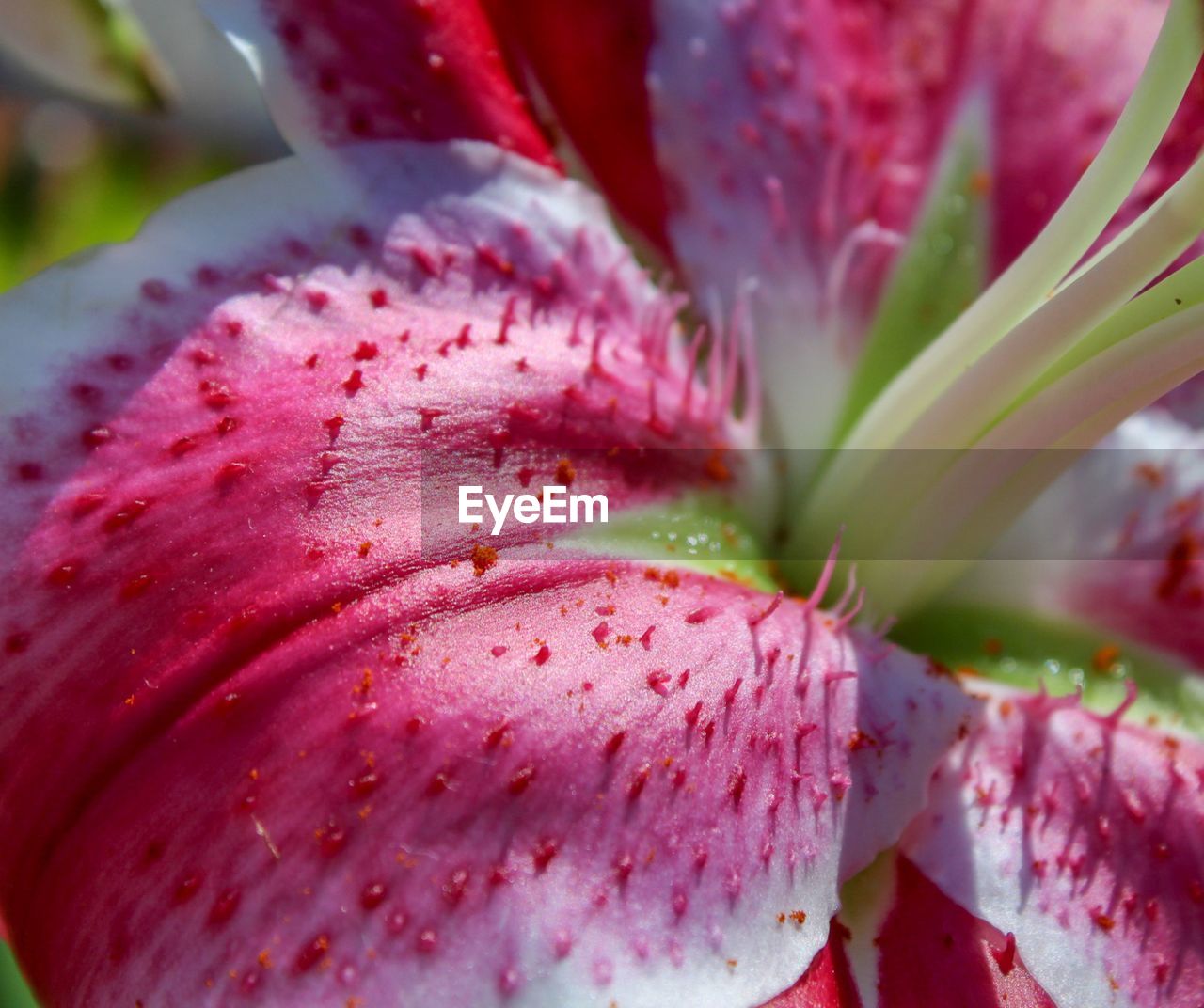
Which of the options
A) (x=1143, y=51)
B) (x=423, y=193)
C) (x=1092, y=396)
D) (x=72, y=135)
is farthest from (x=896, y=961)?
(x=72, y=135)

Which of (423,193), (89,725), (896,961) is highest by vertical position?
(423,193)

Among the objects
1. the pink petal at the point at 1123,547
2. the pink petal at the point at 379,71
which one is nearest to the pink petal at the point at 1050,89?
the pink petal at the point at 1123,547

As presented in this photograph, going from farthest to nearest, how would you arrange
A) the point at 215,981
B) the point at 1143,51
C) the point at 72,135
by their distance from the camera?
the point at 72,135 → the point at 1143,51 → the point at 215,981

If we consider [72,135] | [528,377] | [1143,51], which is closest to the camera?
[528,377]

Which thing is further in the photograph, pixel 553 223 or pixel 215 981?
pixel 553 223

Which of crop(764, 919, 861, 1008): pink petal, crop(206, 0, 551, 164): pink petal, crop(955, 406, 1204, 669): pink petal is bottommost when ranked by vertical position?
crop(764, 919, 861, 1008): pink petal

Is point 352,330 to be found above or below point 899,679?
above

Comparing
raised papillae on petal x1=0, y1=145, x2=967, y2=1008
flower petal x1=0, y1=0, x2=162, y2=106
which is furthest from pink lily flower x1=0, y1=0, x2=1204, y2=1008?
flower petal x1=0, y1=0, x2=162, y2=106

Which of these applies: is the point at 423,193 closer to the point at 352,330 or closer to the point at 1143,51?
the point at 352,330

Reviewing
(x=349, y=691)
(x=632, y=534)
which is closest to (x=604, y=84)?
(x=632, y=534)

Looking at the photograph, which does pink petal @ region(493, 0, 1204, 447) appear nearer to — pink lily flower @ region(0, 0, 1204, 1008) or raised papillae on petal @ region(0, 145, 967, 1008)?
pink lily flower @ region(0, 0, 1204, 1008)
